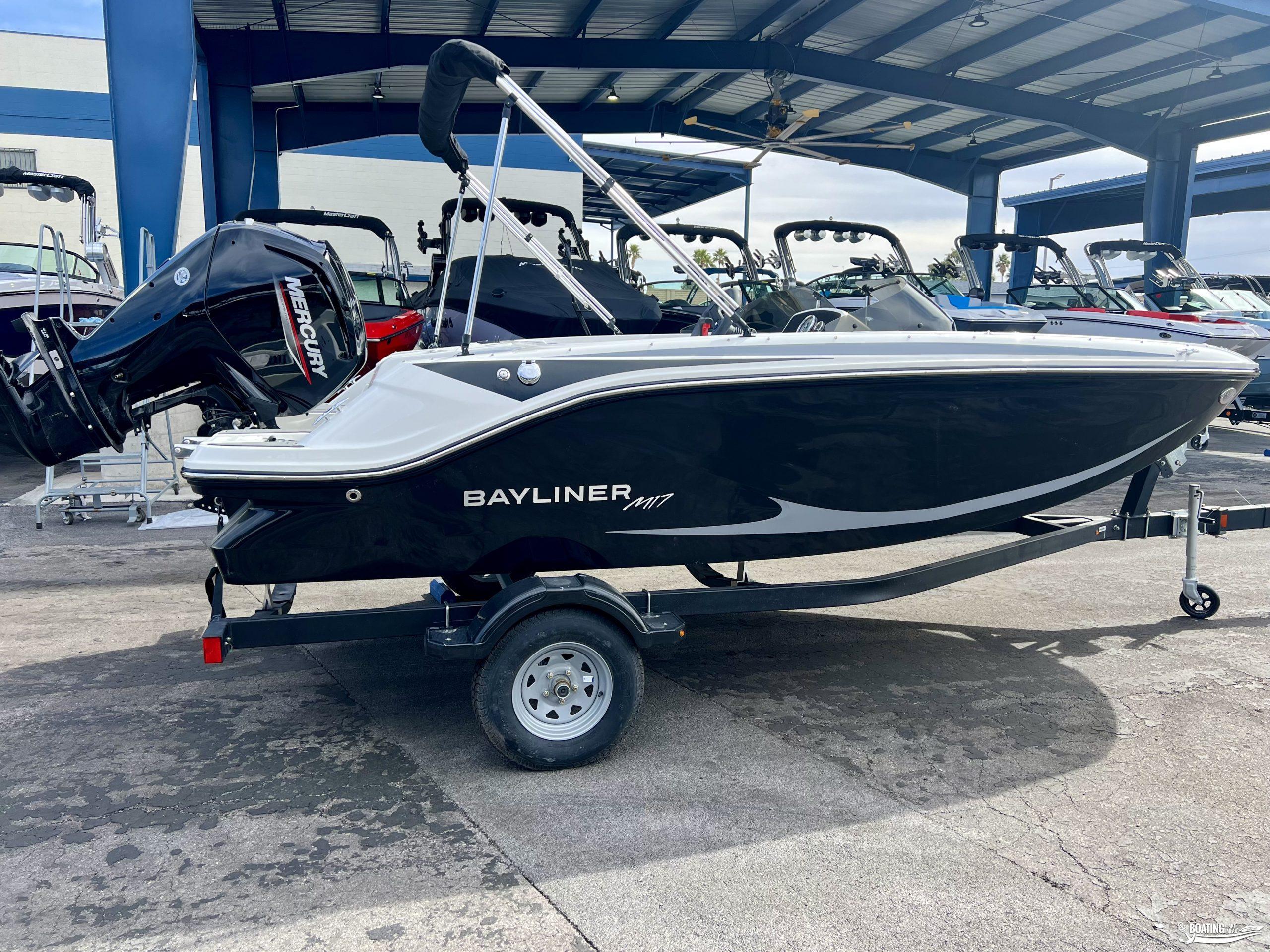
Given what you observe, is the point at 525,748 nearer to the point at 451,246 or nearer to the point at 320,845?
the point at 320,845

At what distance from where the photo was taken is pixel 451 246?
161 inches

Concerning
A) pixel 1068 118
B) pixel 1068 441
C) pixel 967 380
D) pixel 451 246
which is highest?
pixel 1068 118

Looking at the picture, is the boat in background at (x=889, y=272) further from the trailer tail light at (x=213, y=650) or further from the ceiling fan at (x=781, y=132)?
the trailer tail light at (x=213, y=650)

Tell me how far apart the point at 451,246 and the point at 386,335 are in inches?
140

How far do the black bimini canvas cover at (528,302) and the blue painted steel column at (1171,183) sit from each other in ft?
49.7

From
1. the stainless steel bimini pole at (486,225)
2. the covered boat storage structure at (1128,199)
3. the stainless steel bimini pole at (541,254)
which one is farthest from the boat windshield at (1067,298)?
the covered boat storage structure at (1128,199)

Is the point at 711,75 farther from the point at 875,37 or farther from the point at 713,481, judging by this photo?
the point at 713,481

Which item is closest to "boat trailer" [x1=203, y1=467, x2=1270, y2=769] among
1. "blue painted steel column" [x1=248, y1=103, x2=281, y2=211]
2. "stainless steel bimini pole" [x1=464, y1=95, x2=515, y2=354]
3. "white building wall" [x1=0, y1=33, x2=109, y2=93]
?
"stainless steel bimini pole" [x1=464, y1=95, x2=515, y2=354]

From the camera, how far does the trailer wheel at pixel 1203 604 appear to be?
4.48m

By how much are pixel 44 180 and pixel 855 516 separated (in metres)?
9.04

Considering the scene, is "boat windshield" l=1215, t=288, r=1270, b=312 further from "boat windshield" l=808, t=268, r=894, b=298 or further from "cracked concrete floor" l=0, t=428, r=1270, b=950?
"cracked concrete floor" l=0, t=428, r=1270, b=950

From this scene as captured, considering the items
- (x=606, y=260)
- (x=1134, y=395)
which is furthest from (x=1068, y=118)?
(x=1134, y=395)

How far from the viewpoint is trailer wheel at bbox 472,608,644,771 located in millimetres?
2961

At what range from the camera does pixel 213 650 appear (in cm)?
296
